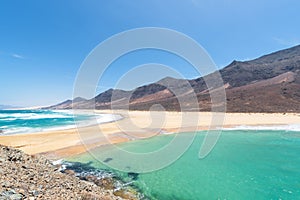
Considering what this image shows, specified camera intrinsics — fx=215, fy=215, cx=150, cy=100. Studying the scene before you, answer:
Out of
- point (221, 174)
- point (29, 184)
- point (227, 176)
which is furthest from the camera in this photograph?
point (221, 174)

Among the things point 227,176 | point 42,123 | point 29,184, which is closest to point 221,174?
point 227,176

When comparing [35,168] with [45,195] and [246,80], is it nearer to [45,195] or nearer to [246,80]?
[45,195]

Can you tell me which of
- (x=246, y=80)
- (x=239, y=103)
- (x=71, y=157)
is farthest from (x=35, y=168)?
(x=246, y=80)

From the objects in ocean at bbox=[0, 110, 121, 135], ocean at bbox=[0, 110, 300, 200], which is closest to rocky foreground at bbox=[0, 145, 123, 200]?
ocean at bbox=[0, 110, 300, 200]

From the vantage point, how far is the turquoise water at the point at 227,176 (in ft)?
35.1

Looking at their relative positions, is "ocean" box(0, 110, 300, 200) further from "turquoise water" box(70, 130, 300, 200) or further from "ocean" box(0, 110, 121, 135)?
"ocean" box(0, 110, 121, 135)

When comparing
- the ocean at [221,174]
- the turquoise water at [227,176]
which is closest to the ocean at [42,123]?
the ocean at [221,174]

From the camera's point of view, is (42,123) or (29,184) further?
(42,123)

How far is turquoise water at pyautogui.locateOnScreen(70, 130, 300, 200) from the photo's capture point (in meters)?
10.7

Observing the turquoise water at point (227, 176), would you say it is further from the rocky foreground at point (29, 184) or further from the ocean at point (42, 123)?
the ocean at point (42, 123)

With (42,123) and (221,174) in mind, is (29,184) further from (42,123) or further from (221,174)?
(42,123)

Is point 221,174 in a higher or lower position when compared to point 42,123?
lower

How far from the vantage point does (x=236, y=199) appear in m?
10.1

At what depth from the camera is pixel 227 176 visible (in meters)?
13.1
